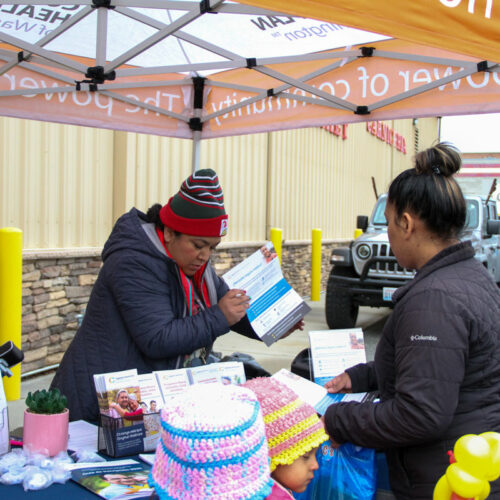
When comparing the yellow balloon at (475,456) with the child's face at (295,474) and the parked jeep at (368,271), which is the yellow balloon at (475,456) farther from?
the parked jeep at (368,271)

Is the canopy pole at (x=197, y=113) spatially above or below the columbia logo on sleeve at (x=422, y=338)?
above

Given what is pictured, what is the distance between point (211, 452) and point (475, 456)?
679 mm

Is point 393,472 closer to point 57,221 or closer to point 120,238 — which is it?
point 120,238

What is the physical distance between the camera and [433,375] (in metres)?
1.63

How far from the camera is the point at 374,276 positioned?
331 inches

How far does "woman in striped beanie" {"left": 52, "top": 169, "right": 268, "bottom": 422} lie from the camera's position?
2.23 meters

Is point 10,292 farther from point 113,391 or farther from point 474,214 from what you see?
point 474,214

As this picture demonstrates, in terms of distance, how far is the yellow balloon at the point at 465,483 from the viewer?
138cm

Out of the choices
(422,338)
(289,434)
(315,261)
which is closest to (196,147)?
(422,338)

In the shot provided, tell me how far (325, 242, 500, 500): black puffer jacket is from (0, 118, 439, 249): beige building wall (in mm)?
5001

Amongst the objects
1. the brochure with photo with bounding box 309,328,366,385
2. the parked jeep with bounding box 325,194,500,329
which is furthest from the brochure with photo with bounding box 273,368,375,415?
the parked jeep with bounding box 325,194,500,329

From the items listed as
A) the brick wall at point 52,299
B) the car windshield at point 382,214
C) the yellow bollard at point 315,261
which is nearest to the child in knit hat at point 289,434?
the brick wall at point 52,299

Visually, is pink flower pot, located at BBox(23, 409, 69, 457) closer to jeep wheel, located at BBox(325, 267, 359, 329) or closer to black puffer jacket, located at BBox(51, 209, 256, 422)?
black puffer jacket, located at BBox(51, 209, 256, 422)

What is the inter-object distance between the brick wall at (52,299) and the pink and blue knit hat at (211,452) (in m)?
4.99
